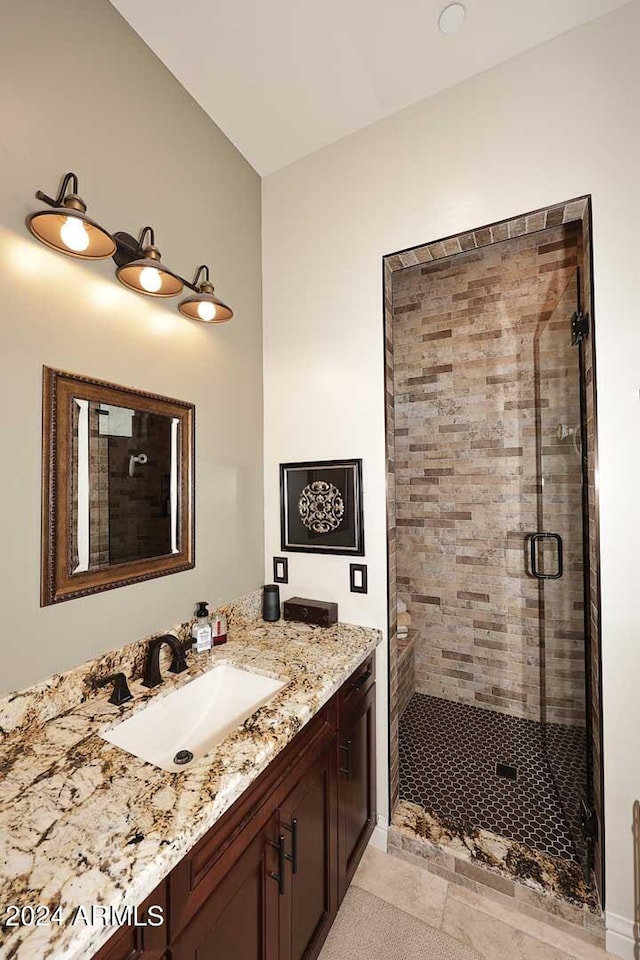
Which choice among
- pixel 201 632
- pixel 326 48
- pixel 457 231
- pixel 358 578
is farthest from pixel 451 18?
pixel 201 632

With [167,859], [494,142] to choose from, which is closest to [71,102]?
[494,142]

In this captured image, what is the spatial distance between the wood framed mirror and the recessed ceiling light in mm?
1734

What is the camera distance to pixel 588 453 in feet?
5.09

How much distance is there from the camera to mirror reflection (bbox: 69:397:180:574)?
133cm

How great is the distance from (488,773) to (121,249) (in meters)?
2.95

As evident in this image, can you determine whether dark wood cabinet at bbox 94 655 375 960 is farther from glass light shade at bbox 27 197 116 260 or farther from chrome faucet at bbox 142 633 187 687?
glass light shade at bbox 27 197 116 260

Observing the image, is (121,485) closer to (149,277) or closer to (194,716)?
(149,277)

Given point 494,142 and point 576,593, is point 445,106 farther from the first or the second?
point 576,593

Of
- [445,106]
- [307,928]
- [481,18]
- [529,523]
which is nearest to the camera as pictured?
[307,928]

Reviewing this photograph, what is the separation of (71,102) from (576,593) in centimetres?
261

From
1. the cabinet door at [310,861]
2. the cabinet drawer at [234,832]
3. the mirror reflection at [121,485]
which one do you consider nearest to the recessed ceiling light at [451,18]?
the mirror reflection at [121,485]

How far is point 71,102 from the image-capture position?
1.32 meters

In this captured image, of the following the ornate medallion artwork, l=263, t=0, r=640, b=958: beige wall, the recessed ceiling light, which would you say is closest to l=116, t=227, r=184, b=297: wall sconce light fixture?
l=263, t=0, r=640, b=958: beige wall

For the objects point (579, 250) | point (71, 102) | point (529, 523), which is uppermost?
point (71, 102)
